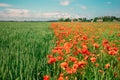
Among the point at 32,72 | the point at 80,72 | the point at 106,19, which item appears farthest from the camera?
the point at 106,19

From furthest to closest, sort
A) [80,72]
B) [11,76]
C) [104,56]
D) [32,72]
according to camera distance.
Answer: [104,56]
[32,72]
[80,72]
[11,76]

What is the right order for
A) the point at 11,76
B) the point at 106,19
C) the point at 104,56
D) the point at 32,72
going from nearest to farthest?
the point at 11,76 < the point at 32,72 < the point at 104,56 < the point at 106,19

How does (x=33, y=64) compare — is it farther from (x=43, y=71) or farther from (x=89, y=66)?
(x=89, y=66)

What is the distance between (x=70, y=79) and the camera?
2.46 metres

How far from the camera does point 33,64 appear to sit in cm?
300

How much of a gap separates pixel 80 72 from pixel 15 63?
3.55 feet

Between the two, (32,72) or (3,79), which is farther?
(32,72)

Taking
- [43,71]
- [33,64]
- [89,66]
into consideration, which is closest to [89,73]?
[89,66]

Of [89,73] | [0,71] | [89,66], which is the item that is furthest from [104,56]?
[0,71]

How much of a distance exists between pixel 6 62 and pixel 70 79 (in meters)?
1.16

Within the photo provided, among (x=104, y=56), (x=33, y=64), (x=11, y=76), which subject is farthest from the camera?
(x=104, y=56)

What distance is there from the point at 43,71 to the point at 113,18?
73.4 meters

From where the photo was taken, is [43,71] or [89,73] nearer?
[89,73]

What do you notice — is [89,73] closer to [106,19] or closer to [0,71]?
[0,71]
